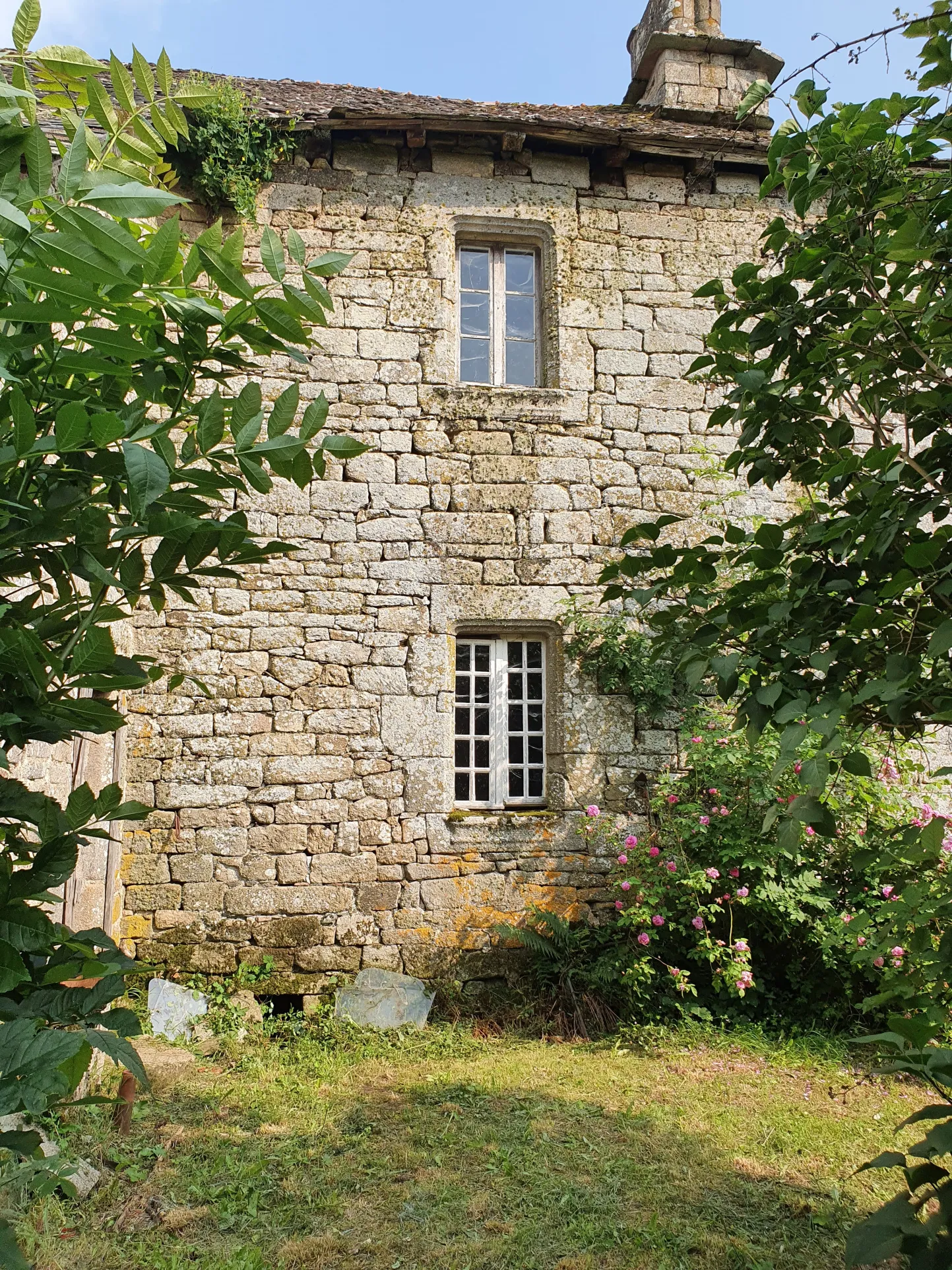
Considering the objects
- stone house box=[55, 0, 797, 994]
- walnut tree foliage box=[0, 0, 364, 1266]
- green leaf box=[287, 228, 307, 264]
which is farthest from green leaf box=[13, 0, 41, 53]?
stone house box=[55, 0, 797, 994]

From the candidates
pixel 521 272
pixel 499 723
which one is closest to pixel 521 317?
pixel 521 272

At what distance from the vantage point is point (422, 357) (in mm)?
6316

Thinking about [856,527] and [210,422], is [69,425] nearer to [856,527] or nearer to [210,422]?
[210,422]

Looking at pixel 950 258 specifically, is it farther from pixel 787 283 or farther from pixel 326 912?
pixel 326 912

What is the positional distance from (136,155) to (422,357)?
5346mm

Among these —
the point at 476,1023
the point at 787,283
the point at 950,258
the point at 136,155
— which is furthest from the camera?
the point at 476,1023

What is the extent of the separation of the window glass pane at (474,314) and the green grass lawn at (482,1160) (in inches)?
197

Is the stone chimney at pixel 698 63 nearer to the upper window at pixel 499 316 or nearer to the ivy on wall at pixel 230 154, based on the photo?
the upper window at pixel 499 316

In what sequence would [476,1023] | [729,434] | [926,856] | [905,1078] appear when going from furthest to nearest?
[729,434], [476,1023], [905,1078], [926,856]

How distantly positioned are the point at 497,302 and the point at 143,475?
6.22m

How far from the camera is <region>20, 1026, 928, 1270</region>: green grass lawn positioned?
3.16 m

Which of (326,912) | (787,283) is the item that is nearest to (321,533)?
(326,912)

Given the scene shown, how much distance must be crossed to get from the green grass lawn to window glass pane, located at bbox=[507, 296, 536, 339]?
5.04 meters

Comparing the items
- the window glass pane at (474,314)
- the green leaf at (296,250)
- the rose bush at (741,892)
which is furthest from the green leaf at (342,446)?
the window glass pane at (474,314)
